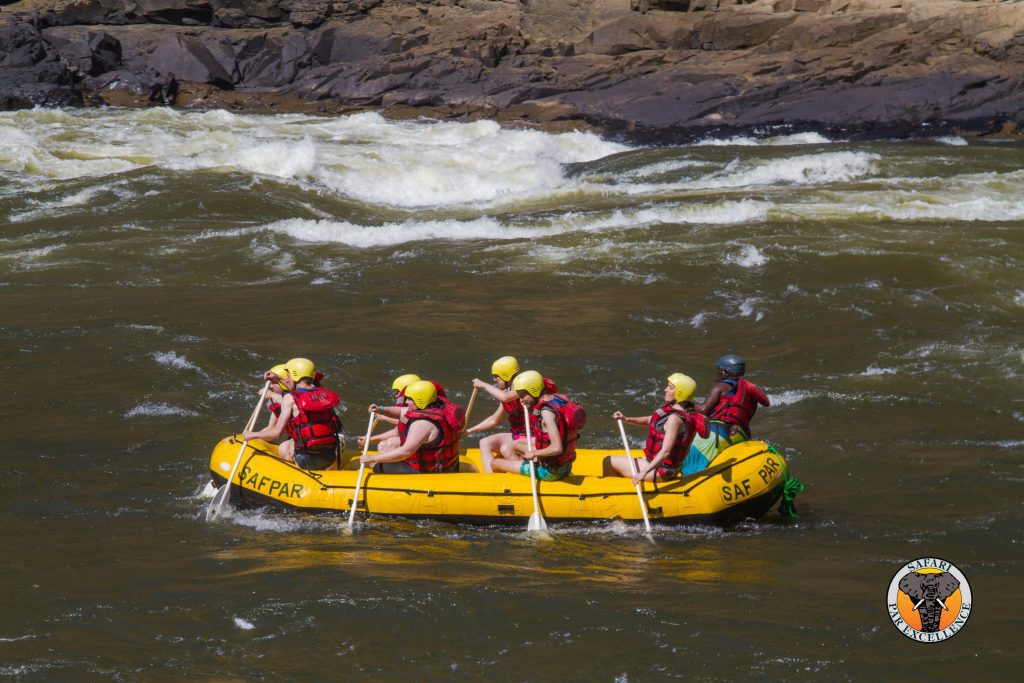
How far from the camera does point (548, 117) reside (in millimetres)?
28438

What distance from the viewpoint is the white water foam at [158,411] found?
9.70 metres

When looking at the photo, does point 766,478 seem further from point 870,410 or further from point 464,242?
point 464,242

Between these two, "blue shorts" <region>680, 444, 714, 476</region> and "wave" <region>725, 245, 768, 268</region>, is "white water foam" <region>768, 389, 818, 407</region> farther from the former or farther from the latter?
"wave" <region>725, 245, 768, 268</region>

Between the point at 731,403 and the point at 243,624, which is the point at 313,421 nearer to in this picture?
the point at 243,624

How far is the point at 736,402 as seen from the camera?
805 centimetres

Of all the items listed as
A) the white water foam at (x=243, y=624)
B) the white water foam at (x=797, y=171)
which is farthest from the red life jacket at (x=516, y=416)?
the white water foam at (x=797, y=171)

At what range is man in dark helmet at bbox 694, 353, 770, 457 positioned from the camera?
8.02 metres

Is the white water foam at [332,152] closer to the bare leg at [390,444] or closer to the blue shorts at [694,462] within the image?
the bare leg at [390,444]

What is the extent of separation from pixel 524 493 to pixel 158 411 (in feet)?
12.7

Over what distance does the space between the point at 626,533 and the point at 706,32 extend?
988 inches

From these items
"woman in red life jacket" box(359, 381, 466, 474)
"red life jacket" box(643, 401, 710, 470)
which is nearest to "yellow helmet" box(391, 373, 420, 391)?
"woman in red life jacket" box(359, 381, 466, 474)

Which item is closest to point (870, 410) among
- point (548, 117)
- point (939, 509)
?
point (939, 509)

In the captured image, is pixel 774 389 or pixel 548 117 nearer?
pixel 774 389

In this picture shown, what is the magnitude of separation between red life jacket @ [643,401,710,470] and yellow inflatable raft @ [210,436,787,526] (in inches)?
6.1
